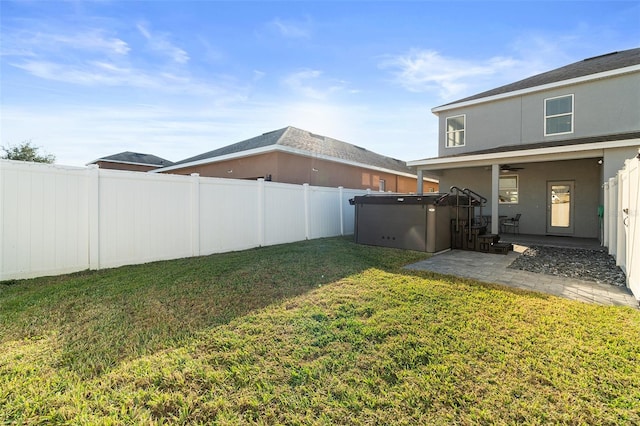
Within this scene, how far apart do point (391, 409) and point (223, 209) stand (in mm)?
6084

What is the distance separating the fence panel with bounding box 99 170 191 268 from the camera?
17.4 feet

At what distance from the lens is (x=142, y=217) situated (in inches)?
226

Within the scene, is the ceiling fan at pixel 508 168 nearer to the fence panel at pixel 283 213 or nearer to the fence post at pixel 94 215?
the fence panel at pixel 283 213

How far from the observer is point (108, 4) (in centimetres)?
556

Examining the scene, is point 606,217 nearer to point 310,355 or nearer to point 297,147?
point 310,355

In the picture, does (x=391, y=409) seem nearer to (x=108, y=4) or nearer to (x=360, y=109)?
(x=108, y=4)

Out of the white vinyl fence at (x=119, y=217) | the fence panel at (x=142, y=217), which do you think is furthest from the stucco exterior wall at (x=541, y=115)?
the fence panel at (x=142, y=217)

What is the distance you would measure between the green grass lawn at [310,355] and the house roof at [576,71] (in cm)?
964

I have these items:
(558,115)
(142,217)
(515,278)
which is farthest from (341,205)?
(558,115)

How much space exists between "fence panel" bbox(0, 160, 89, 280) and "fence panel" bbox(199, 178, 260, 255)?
2224 mm

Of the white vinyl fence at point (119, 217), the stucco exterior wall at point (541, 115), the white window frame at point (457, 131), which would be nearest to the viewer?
the white vinyl fence at point (119, 217)

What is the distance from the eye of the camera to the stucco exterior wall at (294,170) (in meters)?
11.5

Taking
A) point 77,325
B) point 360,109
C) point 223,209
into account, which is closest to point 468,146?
point 360,109

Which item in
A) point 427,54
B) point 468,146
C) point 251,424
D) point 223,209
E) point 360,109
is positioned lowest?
point 251,424
